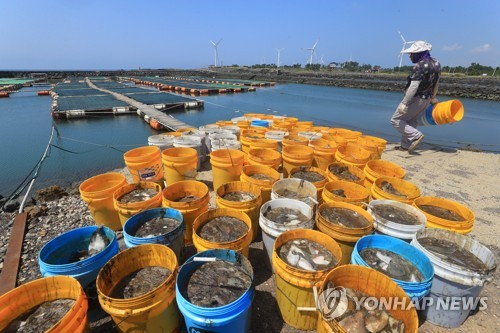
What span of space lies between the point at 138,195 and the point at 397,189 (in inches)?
201

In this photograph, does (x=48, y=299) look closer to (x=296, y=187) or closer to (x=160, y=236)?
(x=160, y=236)

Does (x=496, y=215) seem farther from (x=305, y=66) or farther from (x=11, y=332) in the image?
(x=305, y=66)

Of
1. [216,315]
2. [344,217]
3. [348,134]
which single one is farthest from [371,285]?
[348,134]

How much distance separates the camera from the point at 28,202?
277 inches

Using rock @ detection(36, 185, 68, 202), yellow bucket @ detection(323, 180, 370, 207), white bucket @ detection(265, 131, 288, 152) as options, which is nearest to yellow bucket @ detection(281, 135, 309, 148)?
white bucket @ detection(265, 131, 288, 152)

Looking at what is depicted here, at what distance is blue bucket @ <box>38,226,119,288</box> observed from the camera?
294cm

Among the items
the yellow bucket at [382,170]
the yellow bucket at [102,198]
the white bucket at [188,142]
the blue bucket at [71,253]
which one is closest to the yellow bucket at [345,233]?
the yellow bucket at [382,170]

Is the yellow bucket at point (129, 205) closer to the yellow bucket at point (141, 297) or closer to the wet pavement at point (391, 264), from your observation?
the yellow bucket at point (141, 297)

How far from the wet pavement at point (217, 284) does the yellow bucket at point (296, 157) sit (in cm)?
331

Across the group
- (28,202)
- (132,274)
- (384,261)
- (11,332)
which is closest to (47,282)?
(11,332)

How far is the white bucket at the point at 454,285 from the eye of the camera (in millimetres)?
2812

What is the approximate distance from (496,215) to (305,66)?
364ft

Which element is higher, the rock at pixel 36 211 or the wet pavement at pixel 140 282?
the wet pavement at pixel 140 282

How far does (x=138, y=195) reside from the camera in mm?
4680
